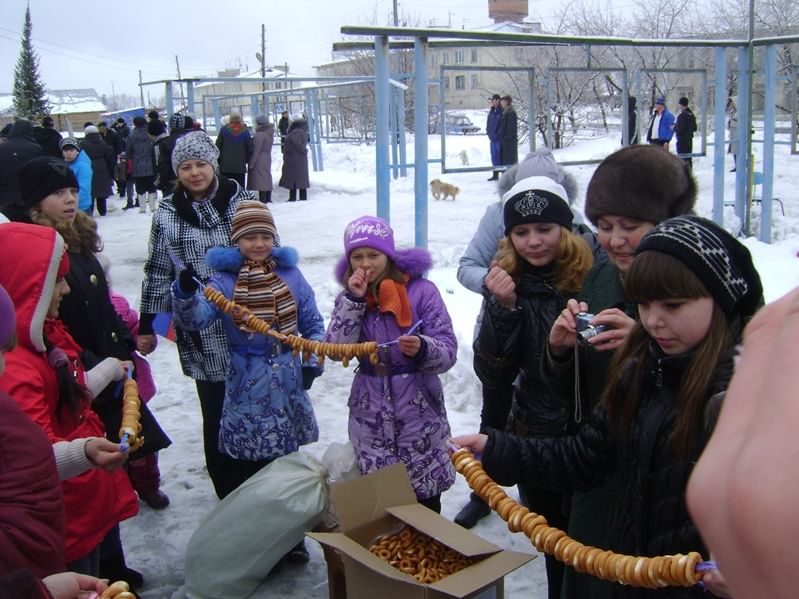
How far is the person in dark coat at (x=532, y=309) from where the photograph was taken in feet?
10.1

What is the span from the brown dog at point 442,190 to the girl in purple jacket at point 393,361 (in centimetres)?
1473

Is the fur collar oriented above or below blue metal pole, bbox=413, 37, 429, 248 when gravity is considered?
below

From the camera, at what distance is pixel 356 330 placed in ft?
11.4

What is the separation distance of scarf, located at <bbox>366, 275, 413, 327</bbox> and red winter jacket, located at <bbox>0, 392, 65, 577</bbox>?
1.74 metres

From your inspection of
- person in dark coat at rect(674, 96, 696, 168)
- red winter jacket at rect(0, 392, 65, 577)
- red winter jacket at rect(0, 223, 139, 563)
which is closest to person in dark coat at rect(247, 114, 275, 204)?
person in dark coat at rect(674, 96, 696, 168)

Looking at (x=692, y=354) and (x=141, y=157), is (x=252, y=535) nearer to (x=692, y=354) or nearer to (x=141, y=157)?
(x=692, y=354)

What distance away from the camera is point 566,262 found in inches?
127

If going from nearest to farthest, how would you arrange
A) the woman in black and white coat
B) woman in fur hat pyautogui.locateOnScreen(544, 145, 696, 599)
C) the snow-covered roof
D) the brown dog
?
woman in fur hat pyautogui.locateOnScreen(544, 145, 696, 599) < the woman in black and white coat < the brown dog < the snow-covered roof

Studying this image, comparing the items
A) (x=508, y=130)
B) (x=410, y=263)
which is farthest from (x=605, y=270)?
(x=508, y=130)

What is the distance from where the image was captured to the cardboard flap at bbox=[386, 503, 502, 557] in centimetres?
271

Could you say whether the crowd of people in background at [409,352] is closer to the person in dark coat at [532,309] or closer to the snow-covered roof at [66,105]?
the person in dark coat at [532,309]

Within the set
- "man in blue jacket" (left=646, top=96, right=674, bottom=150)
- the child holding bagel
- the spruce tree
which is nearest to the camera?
the child holding bagel

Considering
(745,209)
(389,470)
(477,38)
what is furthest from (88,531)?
(745,209)

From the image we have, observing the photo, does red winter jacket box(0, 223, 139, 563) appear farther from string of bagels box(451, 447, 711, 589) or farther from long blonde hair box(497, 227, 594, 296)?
long blonde hair box(497, 227, 594, 296)
